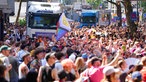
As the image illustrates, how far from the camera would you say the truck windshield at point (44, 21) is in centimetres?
2984

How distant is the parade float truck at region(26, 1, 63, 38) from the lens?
29609 millimetres

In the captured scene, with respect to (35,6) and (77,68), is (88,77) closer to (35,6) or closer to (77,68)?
(77,68)

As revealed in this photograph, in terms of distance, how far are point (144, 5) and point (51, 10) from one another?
66092 mm

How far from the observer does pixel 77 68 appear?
11.2 m

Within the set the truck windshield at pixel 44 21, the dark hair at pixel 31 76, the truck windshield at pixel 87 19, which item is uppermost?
the dark hair at pixel 31 76

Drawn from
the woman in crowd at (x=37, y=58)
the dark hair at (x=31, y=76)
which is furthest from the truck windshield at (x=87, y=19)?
the dark hair at (x=31, y=76)

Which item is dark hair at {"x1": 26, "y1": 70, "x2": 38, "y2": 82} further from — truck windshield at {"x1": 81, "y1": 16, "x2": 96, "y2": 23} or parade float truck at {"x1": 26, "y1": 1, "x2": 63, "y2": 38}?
truck windshield at {"x1": 81, "y1": 16, "x2": 96, "y2": 23}

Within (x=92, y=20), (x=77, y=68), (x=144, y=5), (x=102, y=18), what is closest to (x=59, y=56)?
(x=77, y=68)

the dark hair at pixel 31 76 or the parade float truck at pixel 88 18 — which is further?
the parade float truck at pixel 88 18

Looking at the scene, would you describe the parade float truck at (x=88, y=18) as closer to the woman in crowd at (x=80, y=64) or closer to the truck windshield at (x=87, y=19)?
the truck windshield at (x=87, y=19)

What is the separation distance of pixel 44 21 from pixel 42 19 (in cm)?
22

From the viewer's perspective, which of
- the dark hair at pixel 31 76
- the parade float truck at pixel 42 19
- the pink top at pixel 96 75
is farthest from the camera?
the parade float truck at pixel 42 19

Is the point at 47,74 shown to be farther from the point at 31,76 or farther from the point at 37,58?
the point at 37,58

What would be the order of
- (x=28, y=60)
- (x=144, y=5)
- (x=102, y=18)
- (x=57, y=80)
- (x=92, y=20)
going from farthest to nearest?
(x=144, y=5) < (x=102, y=18) < (x=92, y=20) < (x=28, y=60) < (x=57, y=80)
